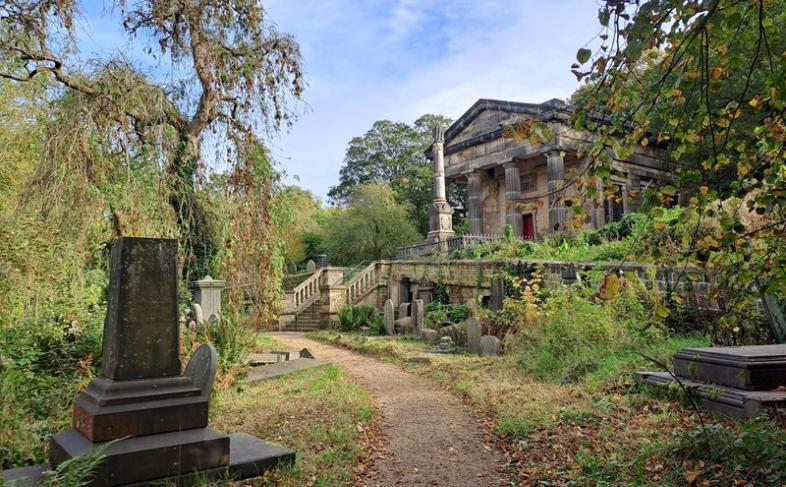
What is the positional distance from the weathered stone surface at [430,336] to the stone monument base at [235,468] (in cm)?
860

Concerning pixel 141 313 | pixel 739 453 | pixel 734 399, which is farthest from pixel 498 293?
pixel 141 313

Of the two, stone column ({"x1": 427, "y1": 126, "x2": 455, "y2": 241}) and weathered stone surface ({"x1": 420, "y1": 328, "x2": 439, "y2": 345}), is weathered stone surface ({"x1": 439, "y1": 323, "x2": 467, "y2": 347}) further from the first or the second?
stone column ({"x1": 427, "y1": 126, "x2": 455, "y2": 241})

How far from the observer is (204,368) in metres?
4.92

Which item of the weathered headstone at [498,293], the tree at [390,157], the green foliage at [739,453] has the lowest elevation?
the green foliage at [739,453]

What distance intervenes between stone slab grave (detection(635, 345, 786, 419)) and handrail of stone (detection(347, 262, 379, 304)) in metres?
15.6

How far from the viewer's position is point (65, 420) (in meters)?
5.36

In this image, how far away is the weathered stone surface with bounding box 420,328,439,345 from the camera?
13.2m

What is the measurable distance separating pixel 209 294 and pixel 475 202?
20.6 meters

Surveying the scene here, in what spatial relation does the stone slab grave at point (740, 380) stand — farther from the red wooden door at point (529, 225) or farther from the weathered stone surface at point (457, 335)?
the red wooden door at point (529, 225)

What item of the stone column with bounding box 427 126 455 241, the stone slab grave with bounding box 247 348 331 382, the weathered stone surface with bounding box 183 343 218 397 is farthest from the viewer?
the stone column with bounding box 427 126 455 241

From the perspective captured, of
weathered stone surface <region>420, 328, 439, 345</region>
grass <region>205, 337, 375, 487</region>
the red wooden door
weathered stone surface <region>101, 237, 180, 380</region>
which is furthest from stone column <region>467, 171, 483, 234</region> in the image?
weathered stone surface <region>101, 237, 180, 380</region>

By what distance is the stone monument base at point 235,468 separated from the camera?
3.72 meters

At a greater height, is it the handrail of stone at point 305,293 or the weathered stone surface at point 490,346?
the handrail of stone at point 305,293

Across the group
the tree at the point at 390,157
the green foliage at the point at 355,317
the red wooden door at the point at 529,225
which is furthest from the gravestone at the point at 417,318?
the tree at the point at 390,157
